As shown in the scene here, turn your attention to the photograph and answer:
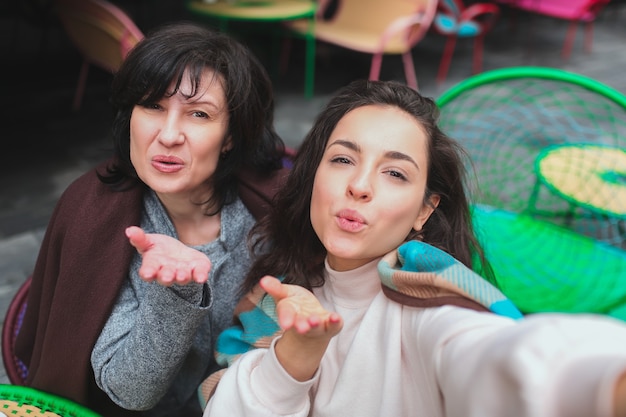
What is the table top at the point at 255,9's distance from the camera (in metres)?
4.46

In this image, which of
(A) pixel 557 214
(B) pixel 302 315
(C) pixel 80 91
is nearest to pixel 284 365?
(B) pixel 302 315

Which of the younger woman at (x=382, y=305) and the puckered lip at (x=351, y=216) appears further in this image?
the puckered lip at (x=351, y=216)

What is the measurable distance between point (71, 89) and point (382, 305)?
15.0 ft

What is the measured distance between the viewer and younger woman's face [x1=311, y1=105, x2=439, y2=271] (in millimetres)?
1081

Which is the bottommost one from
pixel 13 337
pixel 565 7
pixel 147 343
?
pixel 13 337

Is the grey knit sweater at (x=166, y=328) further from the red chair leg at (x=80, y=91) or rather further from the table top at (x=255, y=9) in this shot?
the red chair leg at (x=80, y=91)

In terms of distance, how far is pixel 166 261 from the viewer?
1.03 m

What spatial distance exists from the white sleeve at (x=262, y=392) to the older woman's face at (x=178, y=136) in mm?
476

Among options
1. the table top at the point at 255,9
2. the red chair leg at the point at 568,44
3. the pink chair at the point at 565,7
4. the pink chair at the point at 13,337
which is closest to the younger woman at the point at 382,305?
the pink chair at the point at 13,337

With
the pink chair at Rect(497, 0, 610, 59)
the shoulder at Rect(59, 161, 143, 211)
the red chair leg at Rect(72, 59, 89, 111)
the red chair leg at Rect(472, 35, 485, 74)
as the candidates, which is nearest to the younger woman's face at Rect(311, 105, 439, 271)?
the shoulder at Rect(59, 161, 143, 211)

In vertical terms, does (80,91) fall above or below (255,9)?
below

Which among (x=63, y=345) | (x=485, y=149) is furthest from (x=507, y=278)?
(x=63, y=345)

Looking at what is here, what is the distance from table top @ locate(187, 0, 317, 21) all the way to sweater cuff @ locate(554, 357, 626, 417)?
424 centimetres

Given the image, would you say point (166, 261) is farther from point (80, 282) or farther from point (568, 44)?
point (568, 44)
